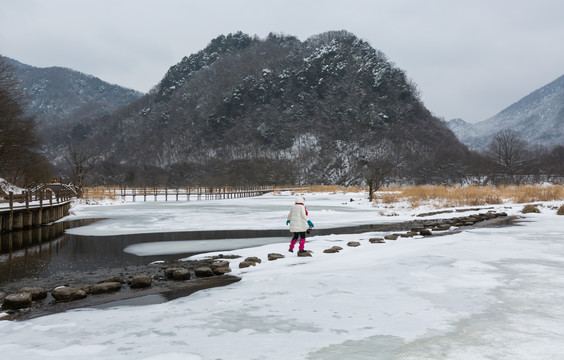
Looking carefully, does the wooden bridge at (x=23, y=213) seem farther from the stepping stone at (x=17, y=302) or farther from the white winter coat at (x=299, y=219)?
the white winter coat at (x=299, y=219)

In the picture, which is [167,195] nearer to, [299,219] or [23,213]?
[23,213]

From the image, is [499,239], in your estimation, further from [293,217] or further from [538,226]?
[293,217]

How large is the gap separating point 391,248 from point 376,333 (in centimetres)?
645

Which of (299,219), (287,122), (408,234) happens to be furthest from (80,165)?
(287,122)

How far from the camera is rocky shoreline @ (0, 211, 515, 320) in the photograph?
20.3ft

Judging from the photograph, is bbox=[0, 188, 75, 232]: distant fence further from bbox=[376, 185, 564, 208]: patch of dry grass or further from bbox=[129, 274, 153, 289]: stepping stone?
bbox=[376, 185, 564, 208]: patch of dry grass

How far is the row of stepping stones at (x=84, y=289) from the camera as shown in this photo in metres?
6.22

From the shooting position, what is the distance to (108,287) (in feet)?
23.3

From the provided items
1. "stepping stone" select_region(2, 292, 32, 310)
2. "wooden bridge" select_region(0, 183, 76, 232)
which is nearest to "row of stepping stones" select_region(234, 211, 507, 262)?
"stepping stone" select_region(2, 292, 32, 310)

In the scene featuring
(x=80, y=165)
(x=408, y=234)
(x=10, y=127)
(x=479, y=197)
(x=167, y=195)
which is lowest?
(x=167, y=195)

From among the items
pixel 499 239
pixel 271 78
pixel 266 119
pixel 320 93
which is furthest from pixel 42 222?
pixel 271 78

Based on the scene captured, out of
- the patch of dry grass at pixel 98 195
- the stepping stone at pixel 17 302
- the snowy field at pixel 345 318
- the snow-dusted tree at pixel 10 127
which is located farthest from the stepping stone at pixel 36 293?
the patch of dry grass at pixel 98 195

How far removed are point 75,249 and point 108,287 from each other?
7059 millimetres

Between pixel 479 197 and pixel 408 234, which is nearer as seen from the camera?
pixel 408 234
